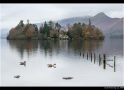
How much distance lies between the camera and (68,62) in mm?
12031

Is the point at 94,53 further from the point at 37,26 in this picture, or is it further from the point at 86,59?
the point at 37,26

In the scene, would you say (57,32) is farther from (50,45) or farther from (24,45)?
(24,45)

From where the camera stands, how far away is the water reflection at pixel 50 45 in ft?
→ 40.2

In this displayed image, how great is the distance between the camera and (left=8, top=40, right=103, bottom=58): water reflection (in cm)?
1226

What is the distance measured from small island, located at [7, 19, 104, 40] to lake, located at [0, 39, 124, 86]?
7.0 inches

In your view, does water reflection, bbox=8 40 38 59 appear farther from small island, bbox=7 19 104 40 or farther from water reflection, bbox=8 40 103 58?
small island, bbox=7 19 104 40

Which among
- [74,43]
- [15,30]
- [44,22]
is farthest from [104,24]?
[15,30]

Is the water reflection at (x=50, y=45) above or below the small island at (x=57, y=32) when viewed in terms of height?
below

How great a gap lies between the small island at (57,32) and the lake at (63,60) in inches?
7.0

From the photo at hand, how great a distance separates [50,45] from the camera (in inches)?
486

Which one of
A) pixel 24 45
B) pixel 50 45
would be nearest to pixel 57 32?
pixel 50 45

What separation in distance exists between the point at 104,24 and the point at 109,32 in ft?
1.13

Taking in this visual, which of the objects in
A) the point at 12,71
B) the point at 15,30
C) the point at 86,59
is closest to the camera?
the point at 12,71

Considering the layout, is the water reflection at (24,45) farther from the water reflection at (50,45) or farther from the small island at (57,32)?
the small island at (57,32)
